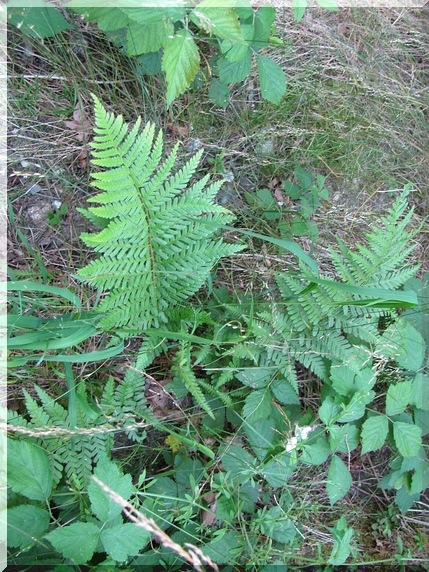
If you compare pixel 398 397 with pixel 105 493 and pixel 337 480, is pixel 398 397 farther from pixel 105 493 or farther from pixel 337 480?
pixel 105 493

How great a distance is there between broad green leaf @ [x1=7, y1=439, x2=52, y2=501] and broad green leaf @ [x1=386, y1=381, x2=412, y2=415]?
148 centimetres

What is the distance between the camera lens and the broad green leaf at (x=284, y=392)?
2035mm

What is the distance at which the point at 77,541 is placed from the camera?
1521 millimetres

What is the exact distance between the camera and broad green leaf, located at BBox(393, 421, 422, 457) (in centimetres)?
204

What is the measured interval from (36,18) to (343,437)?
2401 millimetres

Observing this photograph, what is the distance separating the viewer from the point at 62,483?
1.92 metres

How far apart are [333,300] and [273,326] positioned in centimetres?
29

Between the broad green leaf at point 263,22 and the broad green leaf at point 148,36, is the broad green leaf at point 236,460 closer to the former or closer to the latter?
the broad green leaf at point 148,36

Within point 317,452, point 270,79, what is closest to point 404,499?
point 317,452

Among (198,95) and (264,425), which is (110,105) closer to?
(198,95)

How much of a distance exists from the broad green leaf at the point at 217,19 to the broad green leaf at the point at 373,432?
67.4 inches

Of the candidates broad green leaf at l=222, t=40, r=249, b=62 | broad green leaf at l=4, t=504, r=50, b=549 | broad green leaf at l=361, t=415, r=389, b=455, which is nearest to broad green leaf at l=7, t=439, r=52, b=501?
broad green leaf at l=4, t=504, r=50, b=549

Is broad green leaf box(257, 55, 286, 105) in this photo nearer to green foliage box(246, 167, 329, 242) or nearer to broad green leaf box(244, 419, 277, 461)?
green foliage box(246, 167, 329, 242)

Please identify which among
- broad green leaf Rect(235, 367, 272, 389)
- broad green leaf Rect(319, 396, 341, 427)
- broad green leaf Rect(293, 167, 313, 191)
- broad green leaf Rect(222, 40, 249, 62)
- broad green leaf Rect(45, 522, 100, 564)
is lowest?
broad green leaf Rect(45, 522, 100, 564)
